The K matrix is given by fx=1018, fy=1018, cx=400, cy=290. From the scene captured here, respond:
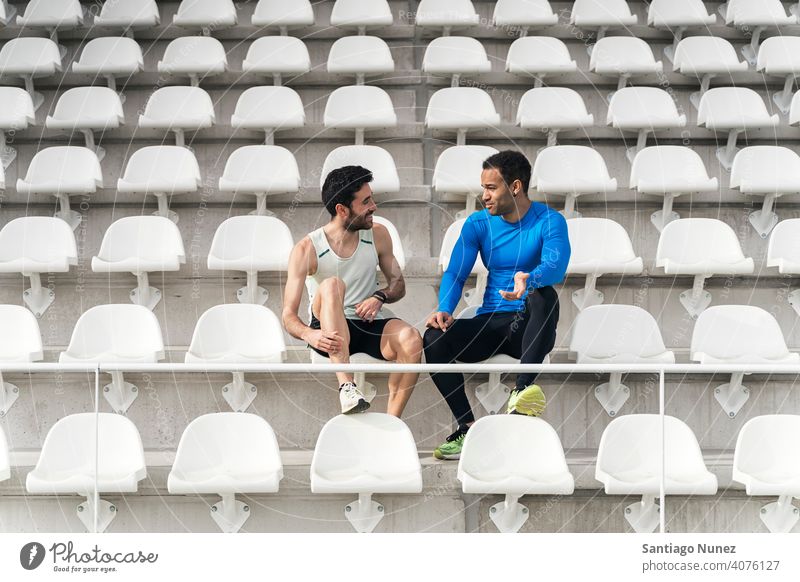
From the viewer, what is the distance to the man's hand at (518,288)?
3.03m

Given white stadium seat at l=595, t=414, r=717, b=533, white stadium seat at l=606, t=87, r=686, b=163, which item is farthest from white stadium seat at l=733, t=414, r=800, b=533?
white stadium seat at l=606, t=87, r=686, b=163

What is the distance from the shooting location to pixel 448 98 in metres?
4.59

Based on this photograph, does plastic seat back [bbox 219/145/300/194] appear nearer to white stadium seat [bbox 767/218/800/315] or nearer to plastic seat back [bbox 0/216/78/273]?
plastic seat back [bbox 0/216/78/273]

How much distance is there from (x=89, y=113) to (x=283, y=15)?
127cm

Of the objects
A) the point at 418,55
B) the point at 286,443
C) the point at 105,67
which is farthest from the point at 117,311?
the point at 418,55

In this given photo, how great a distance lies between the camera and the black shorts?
3.20m

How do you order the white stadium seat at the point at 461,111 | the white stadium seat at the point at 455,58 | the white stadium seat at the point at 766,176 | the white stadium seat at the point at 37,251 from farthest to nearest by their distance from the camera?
the white stadium seat at the point at 455,58, the white stadium seat at the point at 461,111, the white stadium seat at the point at 766,176, the white stadium seat at the point at 37,251

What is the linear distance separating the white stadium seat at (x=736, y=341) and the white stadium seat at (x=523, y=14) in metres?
2.28

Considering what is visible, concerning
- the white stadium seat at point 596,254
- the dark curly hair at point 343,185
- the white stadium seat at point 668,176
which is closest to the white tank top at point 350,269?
the dark curly hair at point 343,185

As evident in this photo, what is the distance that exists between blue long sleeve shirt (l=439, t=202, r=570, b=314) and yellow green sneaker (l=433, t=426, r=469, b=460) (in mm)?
412

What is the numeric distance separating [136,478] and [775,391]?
204 cm

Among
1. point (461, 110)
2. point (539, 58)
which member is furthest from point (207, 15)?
point (539, 58)

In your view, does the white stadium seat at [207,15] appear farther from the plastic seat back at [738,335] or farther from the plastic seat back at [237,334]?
the plastic seat back at [738,335]

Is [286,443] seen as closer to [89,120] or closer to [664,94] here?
[89,120]
